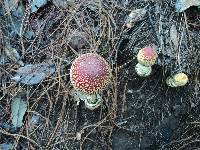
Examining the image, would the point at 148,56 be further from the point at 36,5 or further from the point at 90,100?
the point at 36,5

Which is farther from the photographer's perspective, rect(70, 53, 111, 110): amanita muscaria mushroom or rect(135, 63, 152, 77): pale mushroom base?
rect(135, 63, 152, 77): pale mushroom base

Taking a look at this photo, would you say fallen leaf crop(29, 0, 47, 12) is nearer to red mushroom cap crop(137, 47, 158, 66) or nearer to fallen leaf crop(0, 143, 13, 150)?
red mushroom cap crop(137, 47, 158, 66)

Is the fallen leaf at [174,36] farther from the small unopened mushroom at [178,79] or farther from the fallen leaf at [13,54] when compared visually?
the fallen leaf at [13,54]

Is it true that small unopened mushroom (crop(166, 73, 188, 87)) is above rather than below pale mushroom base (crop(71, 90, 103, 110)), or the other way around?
above

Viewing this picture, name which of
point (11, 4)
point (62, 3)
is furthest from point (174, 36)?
point (11, 4)

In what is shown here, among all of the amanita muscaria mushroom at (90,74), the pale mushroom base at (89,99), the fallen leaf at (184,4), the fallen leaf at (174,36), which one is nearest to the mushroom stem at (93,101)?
the pale mushroom base at (89,99)

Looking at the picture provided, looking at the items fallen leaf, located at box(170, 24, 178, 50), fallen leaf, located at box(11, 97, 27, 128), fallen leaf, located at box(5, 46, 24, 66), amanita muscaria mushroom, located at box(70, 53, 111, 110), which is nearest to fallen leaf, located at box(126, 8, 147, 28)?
fallen leaf, located at box(170, 24, 178, 50)

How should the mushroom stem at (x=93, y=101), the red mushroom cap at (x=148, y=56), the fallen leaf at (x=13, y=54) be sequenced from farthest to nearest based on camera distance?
1. the fallen leaf at (x=13, y=54)
2. the mushroom stem at (x=93, y=101)
3. the red mushroom cap at (x=148, y=56)

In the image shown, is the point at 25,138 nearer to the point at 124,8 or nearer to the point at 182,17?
the point at 124,8
